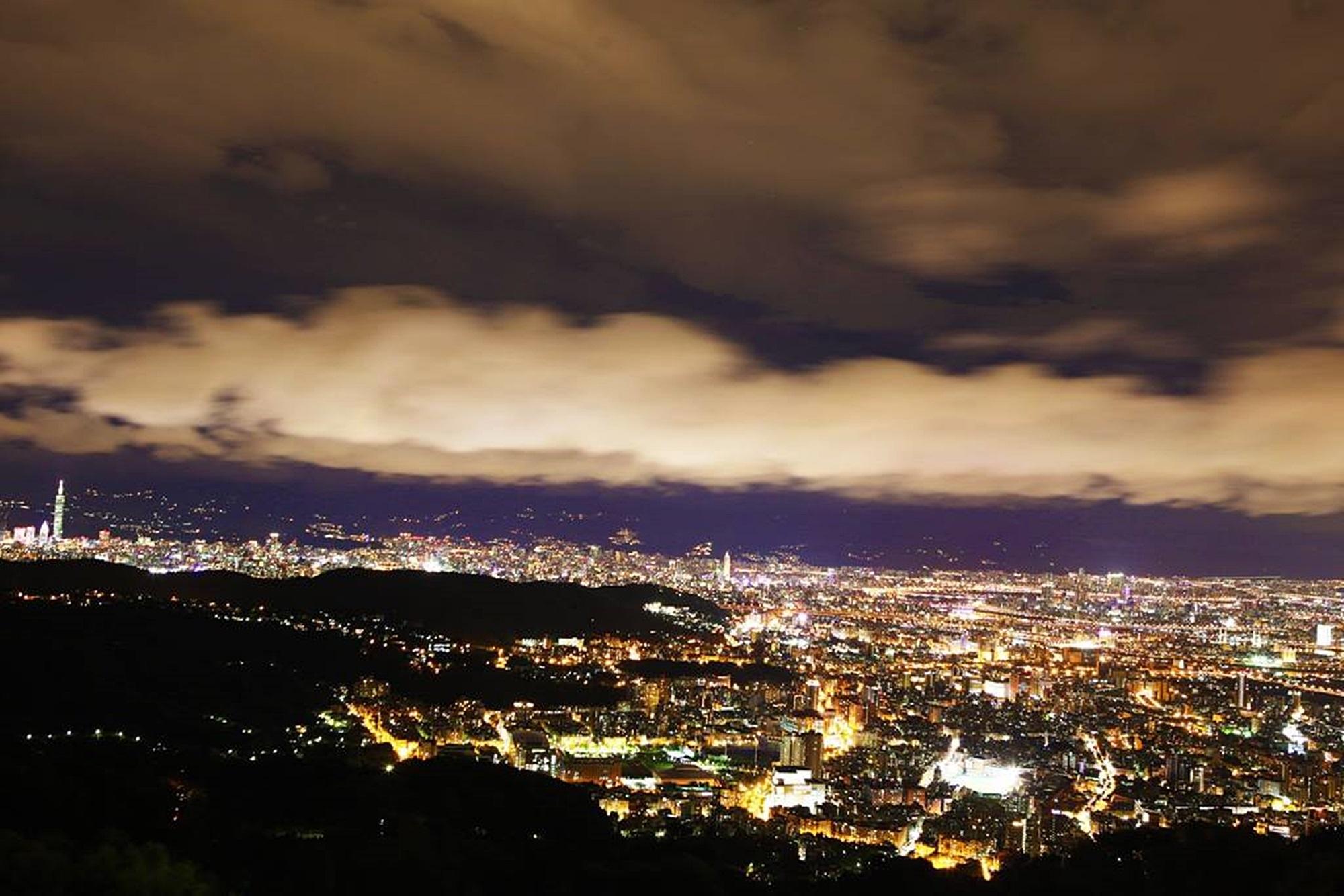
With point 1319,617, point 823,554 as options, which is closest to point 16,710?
point 1319,617

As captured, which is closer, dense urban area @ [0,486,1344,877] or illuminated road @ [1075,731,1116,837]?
illuminated road @ [1075,731,1116,837]

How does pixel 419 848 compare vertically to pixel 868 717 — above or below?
above

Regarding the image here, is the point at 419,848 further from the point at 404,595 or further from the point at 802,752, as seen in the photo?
the point at 404,595

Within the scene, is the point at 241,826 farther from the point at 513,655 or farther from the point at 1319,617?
the point at 1319,617

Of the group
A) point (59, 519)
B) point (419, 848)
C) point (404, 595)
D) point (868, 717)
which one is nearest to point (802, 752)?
point (868, 717)

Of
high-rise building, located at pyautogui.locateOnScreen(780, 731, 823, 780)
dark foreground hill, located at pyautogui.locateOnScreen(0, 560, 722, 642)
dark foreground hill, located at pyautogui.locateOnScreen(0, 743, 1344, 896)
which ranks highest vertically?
dark foreground hill, located at pyautogui.locateOnScreen(0, 560, 722, 642)

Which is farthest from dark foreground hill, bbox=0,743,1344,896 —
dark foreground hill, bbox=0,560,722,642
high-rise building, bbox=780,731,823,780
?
dark foreground hill, bbox=0,560,722,642

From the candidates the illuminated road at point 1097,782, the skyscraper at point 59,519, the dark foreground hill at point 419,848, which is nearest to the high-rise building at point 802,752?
the illuminated road at point 1097,782

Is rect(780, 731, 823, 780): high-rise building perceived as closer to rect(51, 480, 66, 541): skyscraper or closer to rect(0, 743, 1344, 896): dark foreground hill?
rect(0, 743, 1344, 896): dark foreground hill

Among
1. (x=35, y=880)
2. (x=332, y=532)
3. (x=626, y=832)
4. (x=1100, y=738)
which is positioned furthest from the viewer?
(x=332, y=532)
